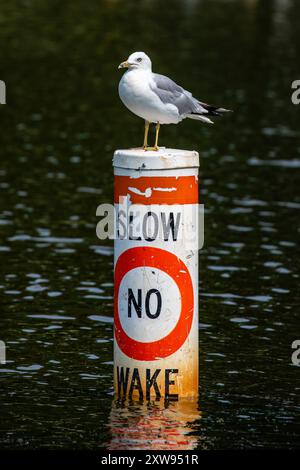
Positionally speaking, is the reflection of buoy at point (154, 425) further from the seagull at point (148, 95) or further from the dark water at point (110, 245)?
the seagull at point (148, 95)

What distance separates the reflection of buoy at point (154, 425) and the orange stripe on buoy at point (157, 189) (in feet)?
5.26

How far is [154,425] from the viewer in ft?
33.8

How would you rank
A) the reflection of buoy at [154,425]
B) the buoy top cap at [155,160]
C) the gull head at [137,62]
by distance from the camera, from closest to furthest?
the reflection of buoy at [154,425] < the buoy top cap at [155,160] < the gull head at [137,62]

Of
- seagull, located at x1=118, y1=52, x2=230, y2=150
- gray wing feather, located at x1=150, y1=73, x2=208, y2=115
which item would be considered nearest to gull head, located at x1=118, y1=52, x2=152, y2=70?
seagull, located at x1=118, y1=52, x2=230, y2=150

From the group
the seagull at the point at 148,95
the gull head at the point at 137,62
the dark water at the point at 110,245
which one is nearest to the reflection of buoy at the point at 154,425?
the dark water at the point at 110,245

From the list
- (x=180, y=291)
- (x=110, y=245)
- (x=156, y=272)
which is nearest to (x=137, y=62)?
(x=156, y=272)

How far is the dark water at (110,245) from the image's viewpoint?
10578 mm

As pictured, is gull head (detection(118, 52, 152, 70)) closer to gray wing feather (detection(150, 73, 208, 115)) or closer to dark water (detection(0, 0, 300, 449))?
gray wing feather (detection(150, 73, 208, 115))

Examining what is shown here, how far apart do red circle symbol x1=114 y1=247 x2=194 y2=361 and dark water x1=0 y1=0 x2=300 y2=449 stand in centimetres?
44

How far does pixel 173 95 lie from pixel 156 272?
1.49m

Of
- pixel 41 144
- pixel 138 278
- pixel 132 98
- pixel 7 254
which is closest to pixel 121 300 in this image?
pixel 138 278

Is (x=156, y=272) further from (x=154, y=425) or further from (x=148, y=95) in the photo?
(x=148, y=95)
